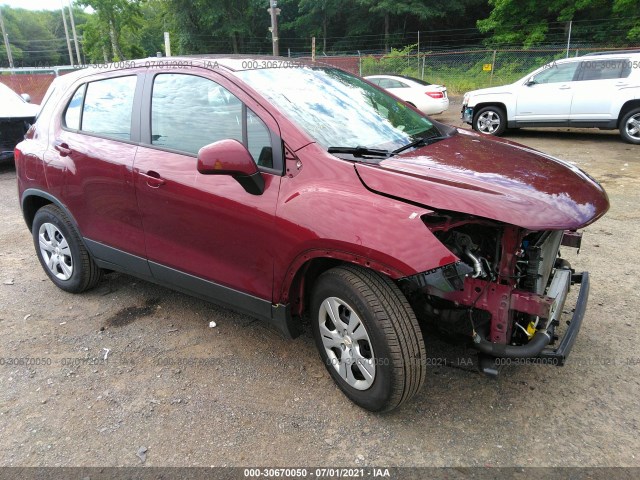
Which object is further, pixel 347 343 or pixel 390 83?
pixel 390 83

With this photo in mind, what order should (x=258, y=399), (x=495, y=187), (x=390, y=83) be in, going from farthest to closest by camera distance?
(x=390, y=83)
(x=258, y=399)
(x=495, y=187)

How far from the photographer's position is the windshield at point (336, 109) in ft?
8.76

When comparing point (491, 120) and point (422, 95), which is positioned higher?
point (422, 95)

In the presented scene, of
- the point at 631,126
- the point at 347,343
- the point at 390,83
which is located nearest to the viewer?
the point at 347,343

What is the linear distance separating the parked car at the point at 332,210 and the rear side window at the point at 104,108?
0.01 meters

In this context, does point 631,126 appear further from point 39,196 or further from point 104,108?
point 39,196

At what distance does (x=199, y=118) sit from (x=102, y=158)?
84 centimetres

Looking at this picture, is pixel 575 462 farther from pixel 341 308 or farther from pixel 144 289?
pixel 144 289

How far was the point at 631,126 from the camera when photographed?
9.42 metres

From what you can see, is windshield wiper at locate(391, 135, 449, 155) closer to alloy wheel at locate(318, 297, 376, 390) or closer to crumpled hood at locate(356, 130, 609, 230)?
crumpled hood at locate(356, 130, 609, 230)

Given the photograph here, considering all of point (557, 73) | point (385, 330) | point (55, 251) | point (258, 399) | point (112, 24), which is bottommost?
point (258, 399)

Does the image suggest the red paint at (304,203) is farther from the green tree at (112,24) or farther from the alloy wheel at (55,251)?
the green tree at (112,24)

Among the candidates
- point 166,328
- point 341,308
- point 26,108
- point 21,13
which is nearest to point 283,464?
point 341,308

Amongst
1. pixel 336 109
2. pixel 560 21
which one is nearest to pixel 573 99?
pixel 336 109
